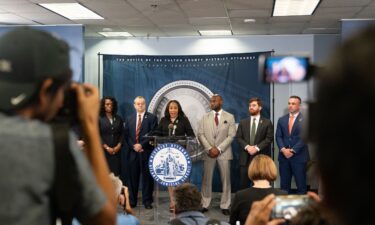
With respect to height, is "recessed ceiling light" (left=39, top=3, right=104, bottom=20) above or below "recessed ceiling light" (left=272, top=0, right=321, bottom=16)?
above

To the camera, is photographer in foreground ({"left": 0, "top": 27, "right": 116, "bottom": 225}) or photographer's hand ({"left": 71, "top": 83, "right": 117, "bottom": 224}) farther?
photographer's hand ({"left": 71, "top": 83, "right": 117, "bottom": 224})

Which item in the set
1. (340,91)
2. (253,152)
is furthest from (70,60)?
(253,152)

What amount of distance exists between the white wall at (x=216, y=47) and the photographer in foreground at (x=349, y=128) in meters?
7.52

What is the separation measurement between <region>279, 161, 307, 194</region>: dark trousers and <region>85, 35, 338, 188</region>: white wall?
1.42 m

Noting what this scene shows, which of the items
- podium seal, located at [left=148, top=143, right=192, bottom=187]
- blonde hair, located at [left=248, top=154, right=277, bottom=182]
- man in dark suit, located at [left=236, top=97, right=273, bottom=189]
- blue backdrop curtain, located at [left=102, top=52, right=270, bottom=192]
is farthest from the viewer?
blue backdrop curtain, located at [left=102, top=52, right=270, bottom=192]

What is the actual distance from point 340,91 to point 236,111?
7602mm

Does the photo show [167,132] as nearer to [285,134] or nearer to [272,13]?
[285,134]

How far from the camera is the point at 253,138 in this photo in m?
6.23

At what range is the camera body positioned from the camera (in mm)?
1038

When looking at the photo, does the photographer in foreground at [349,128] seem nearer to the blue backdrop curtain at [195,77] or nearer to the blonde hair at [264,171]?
the blonde hair at [264,171]

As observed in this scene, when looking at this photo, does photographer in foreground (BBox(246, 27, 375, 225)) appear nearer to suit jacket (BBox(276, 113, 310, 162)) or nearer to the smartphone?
the smartphone

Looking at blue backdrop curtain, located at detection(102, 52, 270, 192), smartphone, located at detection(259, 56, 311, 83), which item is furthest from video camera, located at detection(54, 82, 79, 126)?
blue backdrop curtain, located at detection(102, 52, 270, 192)

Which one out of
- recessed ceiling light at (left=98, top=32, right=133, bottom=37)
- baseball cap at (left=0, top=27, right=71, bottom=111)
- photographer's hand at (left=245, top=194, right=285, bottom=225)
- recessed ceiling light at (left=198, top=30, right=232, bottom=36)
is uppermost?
recessed ceiling light at (left=98, top=32, right=133, bottom=37)

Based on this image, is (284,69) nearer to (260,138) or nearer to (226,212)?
(260,138)
